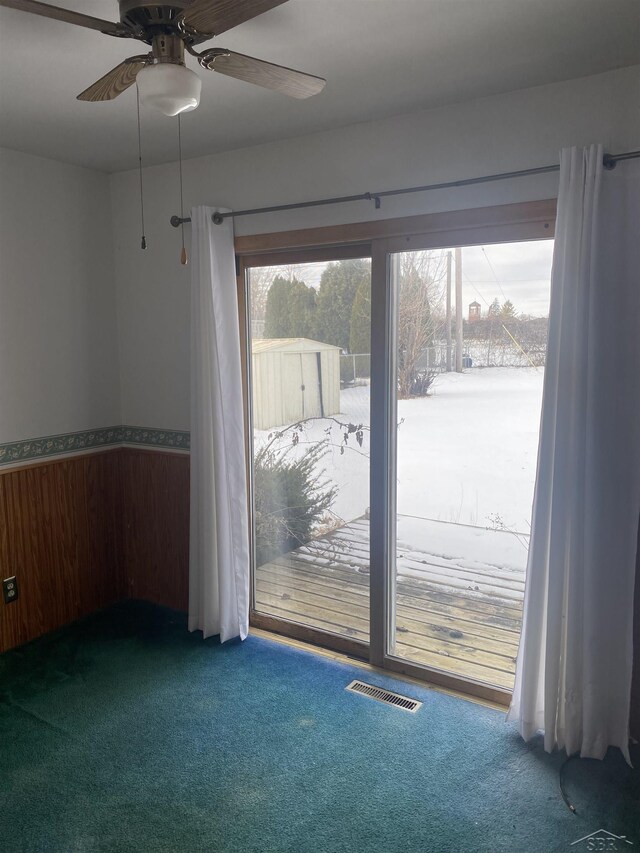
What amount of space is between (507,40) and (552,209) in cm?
63

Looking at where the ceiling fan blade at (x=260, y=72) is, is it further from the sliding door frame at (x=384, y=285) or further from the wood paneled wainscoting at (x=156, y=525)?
the wood paneled wainscoting at (x=156, y=525)

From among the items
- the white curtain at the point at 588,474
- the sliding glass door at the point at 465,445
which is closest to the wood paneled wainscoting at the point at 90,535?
the sliding glass door at the point at 465,445

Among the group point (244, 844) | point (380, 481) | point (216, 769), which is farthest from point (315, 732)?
point (380, 481)

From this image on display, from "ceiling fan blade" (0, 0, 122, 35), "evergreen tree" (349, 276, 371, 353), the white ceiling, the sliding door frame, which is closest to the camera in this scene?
"ceiling fan blade" (0, 0, 122, 35)

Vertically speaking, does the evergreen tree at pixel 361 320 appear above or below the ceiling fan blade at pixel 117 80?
below

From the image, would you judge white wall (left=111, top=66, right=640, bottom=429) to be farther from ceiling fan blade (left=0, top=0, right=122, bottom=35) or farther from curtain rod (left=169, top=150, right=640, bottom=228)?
ceiling fan blade (left=0, top=0, right=122, bottom=35)

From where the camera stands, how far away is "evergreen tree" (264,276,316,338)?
10.3 ft

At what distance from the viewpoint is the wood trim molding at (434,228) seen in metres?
2.47

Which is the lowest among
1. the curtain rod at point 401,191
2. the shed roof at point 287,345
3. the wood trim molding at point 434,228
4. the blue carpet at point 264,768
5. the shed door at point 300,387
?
the blue carpet at point 264,768

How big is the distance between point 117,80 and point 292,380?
1.69 meters

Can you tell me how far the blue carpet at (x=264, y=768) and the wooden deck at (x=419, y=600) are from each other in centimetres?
20

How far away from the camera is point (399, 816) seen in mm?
2162

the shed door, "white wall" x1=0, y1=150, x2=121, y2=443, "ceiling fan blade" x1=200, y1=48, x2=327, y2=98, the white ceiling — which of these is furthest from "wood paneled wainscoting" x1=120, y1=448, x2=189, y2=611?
"ceiling fan blade" x1=200, y1=48, x2=327, y2=98

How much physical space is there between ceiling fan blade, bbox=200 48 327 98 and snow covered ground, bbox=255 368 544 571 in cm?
134
